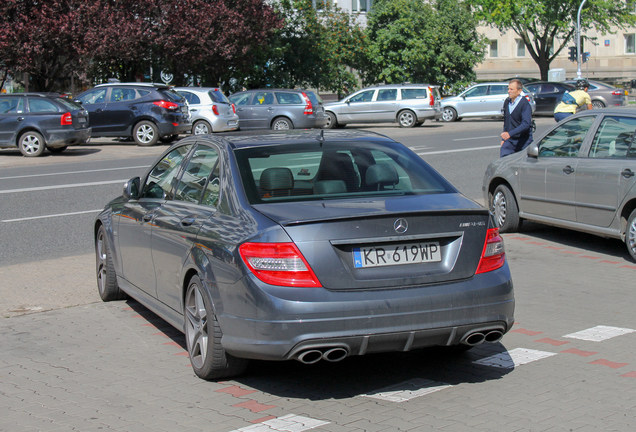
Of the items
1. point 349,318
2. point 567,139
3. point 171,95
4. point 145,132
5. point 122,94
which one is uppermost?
point 122,94

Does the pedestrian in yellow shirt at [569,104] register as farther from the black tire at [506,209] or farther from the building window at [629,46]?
the building window at [629,46]

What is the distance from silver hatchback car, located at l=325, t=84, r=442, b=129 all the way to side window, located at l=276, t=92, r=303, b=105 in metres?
4.02

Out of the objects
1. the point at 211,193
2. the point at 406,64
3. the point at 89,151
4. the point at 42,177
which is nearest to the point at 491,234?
the point at 211,193

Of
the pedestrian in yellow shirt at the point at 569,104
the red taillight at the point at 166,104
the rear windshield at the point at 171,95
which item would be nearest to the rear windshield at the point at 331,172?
the pedestrian in yellow shirt at the point at 569,104

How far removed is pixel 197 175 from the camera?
17.7ft

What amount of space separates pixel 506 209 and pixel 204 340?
237 inches

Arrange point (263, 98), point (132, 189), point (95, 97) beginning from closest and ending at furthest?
point (132, 189), point (95, 97), point (263, 98)

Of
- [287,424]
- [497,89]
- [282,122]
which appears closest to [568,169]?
[287,424]

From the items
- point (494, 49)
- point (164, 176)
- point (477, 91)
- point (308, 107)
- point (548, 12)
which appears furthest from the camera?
point (494, 49)

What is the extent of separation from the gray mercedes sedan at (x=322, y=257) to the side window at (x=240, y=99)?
23394mm

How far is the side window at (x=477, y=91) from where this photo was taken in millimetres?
34438

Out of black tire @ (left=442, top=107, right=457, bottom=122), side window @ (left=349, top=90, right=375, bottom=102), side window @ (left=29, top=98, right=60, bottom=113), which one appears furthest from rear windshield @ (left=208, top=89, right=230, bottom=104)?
black tire @ (left=442, top=107, right=457, bottom=122)

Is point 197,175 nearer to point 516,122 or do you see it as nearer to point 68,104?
point 516,122

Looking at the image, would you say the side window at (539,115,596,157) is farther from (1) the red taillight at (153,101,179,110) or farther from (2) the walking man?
(1) the red taillight at (153,101,179,110)
